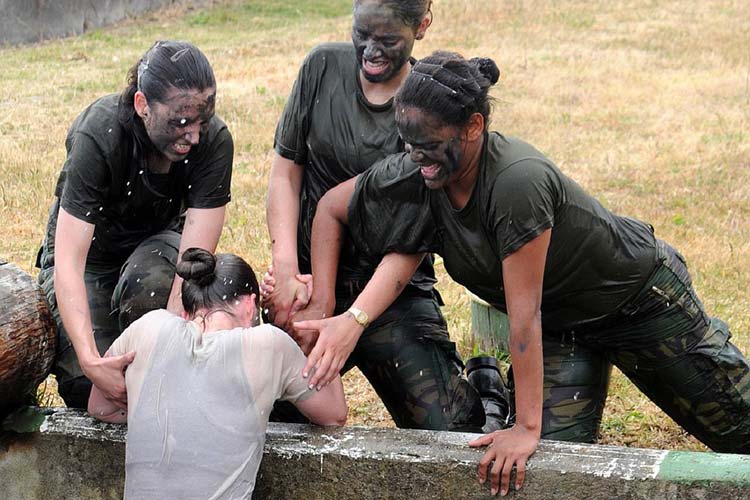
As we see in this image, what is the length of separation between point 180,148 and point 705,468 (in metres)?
2.09

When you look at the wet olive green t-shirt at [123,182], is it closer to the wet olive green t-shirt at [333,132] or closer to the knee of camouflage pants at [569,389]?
the wet olive green t-shirt at [333,132]

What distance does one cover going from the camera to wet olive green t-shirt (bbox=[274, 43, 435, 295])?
169 inches

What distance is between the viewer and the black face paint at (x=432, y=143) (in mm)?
3602

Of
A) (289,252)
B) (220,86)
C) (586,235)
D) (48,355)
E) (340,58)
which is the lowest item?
(220,86)

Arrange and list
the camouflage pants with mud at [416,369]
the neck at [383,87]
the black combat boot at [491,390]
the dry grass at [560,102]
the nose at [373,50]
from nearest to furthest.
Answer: the nose at [373,50] → the neck at [383,87] → the camouflage pants with mud at [416,369] → the black combat boot at [491,390] → the dry grass at [560,102]

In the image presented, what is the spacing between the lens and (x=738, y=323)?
6.39 meters

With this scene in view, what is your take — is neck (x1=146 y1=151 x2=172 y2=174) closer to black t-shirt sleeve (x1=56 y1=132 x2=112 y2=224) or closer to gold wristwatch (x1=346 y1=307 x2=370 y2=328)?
black t-shirt sleeve (x1=56 y1=132 x2=112 y2=224)

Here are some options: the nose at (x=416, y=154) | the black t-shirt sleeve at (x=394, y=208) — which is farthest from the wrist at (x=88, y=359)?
the nose at (x=416, y=154)

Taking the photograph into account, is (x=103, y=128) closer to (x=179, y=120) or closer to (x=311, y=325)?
(x=179, y=120)

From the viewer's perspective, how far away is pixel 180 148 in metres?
4.06

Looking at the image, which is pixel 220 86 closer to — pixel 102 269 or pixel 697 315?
pixel 102 269

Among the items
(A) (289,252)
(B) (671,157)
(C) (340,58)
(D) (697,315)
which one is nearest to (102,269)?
(A) (289,252)

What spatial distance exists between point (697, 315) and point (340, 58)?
1.66m

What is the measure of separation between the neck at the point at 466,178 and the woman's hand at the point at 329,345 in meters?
0.57
